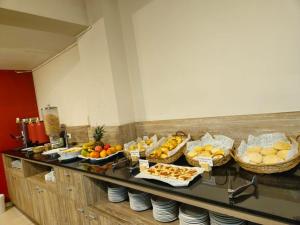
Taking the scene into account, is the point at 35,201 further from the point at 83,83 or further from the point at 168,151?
the point at 168,151

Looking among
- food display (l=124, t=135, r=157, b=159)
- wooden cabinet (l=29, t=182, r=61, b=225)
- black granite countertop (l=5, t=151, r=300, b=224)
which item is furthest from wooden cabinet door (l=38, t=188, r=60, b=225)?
black granite countertop (l=5, t=151, r=300, b=224)

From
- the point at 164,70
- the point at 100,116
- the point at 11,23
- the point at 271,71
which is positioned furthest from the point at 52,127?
the point at 271,71

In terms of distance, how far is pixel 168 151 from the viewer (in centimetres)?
144

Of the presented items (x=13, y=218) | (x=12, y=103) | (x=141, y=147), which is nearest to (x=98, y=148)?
(x=141, y=147)

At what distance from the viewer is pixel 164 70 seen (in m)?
1.81

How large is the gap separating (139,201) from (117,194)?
23cm

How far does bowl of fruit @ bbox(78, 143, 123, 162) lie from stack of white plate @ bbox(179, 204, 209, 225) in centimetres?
75

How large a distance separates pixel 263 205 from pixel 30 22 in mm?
1929

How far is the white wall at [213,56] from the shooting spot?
1.23 meters

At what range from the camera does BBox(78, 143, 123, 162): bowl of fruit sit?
1.71 metres

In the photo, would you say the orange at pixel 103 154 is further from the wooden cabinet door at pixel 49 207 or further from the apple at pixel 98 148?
the wooden cabinet door at pixel 49 207

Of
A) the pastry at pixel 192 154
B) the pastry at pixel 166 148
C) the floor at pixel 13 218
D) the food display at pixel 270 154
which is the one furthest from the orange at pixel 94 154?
the floor at pixel 13 218

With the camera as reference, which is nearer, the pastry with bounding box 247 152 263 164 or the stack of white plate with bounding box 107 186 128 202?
the pastry with bounding box 247 152 263 164

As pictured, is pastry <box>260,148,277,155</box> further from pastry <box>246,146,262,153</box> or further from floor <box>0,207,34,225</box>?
floor <box>0,207,34,225</box>
